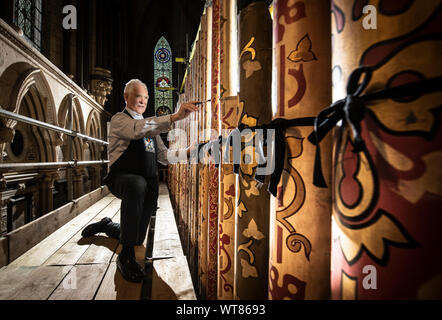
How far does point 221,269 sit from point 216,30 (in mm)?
1210

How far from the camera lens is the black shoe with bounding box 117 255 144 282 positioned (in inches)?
47.0

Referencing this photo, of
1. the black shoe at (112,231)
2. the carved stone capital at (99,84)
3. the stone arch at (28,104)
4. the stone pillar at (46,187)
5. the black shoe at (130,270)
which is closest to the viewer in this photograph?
the black shoe at (130,270)

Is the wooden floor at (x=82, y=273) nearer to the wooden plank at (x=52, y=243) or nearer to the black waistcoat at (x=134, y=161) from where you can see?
the wooden plank at (x=52, y=243)

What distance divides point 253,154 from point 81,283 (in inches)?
47.3

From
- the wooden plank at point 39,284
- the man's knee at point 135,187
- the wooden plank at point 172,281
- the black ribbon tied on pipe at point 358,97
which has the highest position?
the black ribbon tied on pipe at point 358,97

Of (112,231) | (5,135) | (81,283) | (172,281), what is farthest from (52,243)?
(172,281)

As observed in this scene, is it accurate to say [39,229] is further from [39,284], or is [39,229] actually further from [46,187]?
[46,187]

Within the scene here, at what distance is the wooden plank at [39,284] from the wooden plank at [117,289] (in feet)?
0.79

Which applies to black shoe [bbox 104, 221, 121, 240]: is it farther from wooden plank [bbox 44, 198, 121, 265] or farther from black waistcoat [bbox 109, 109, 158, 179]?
black waistcoat [bbox 109, 109, 158, 179]

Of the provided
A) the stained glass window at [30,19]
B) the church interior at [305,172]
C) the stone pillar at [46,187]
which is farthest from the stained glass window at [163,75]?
the church interior at [305,172]

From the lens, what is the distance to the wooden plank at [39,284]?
1.04m

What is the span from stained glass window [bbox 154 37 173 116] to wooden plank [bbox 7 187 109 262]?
31.1ft

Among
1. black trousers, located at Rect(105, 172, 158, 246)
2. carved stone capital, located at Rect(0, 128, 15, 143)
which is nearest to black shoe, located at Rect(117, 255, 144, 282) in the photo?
black trousers, located at Rect(105, 172, 158, 246)
